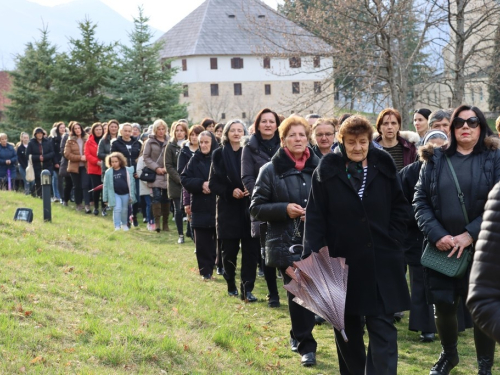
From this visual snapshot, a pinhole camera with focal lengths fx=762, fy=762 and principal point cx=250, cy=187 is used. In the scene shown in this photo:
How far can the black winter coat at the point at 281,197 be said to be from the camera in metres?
7.34

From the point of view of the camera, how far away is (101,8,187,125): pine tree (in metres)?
32.8

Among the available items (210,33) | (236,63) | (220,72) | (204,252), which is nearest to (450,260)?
(204,252)

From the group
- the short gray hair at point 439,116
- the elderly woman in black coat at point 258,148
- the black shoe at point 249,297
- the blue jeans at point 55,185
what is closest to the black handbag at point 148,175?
the blue jeans at point 55,185

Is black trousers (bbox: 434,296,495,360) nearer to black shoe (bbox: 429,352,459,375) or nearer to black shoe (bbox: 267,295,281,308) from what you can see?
black shoe (bbox: 429,352,459,375)

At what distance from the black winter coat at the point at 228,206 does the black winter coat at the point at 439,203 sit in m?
3.71

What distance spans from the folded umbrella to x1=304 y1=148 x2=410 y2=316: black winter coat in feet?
0.98

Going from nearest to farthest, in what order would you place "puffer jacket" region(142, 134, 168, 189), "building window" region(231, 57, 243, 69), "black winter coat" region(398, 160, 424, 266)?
"black winter coat" region(398, 160, 424, 266)
"puffer jacket" region(142, 134, 168, 189)
"building window" region(231, 57, 243, 69)

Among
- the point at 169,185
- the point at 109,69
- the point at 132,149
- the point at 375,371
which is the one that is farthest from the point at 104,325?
the point at 109,69

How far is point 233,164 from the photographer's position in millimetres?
10023

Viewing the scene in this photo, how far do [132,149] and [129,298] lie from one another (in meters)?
10.3

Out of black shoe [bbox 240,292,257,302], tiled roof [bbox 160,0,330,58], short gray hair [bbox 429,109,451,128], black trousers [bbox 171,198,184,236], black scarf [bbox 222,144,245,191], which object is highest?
tiled roof [bbox 160,0,330,58]

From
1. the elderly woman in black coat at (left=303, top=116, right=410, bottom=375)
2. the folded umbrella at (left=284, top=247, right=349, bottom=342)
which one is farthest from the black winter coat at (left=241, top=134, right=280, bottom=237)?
the folded umbrella at (left=284, top=247, right=349, bottom=342)

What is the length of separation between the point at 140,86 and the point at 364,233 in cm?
2827

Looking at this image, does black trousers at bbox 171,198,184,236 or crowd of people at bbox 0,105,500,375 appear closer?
crowd of people at bbox 0,105,500,375
